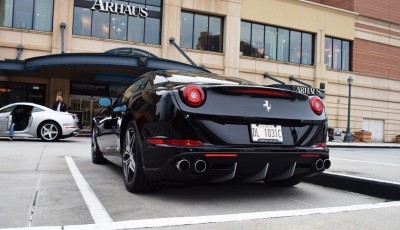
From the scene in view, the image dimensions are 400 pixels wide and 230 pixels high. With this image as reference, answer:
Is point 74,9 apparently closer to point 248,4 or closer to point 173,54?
point 173,54

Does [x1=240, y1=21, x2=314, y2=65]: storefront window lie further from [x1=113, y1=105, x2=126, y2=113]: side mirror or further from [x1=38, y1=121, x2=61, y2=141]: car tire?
[x1=113, y1=105, x2=126, y2=113]: side mirror

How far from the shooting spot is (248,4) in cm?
2841

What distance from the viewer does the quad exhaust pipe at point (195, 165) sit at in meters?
3.19

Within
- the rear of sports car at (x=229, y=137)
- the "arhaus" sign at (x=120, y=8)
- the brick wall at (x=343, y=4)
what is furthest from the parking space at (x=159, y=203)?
the brick wall at (x=343, y=4)

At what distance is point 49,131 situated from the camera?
40.3 feet

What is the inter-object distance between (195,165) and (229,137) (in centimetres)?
40

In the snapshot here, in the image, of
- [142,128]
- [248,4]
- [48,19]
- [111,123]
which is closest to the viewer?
[142,128]

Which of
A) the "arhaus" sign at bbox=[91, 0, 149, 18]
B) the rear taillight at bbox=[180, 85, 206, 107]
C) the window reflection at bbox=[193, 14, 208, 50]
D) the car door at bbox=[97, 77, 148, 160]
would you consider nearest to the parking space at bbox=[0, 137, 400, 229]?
the car door at bbox=[97, 77, 148, 160]

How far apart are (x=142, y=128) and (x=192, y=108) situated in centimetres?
61

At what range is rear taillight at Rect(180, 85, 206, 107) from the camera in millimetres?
3361

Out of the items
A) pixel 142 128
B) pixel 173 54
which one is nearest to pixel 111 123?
pixel 142 128

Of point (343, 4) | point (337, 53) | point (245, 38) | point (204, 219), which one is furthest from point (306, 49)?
→ point (204, 219)

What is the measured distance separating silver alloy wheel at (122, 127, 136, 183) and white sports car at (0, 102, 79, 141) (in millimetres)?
8976

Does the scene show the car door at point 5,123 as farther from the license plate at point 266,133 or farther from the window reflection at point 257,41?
the window reflection at point 257,41
